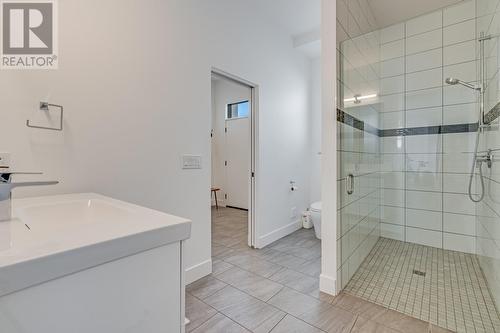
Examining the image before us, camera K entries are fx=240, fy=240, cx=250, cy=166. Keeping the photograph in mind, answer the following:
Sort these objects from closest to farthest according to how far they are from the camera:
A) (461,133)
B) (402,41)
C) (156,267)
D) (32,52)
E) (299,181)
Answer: (156,267)
(32,52)
(461,133)
(402,41)
(299,181)

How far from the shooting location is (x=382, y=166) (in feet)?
10.1

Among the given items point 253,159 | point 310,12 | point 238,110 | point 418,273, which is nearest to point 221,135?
point 238,110

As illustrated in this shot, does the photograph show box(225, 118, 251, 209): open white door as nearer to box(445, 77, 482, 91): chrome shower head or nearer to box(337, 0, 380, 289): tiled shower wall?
box(337, 0, 380, 289): tiled shower wall

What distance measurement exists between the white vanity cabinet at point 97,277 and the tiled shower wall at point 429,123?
3042 mm

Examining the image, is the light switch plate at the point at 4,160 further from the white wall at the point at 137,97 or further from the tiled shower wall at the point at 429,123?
the tiled shower wall at the point at 429,123

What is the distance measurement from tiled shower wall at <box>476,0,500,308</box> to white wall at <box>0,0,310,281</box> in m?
2.02

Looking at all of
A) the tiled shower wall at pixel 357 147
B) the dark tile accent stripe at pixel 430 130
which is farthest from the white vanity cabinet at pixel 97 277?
the dark tile accent stripe at pixel 430 130

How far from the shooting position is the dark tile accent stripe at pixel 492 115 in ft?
5.40

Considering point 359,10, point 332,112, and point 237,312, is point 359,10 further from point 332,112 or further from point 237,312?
point 237,312

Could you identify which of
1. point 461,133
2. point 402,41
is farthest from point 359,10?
point 461,133

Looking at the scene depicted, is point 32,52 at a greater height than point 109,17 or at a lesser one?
lesser

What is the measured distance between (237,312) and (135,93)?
1.73 m

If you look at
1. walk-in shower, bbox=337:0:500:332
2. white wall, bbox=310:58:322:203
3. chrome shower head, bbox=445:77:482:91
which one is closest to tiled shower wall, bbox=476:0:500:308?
walk-in shower, bbox=337:0:500:332
